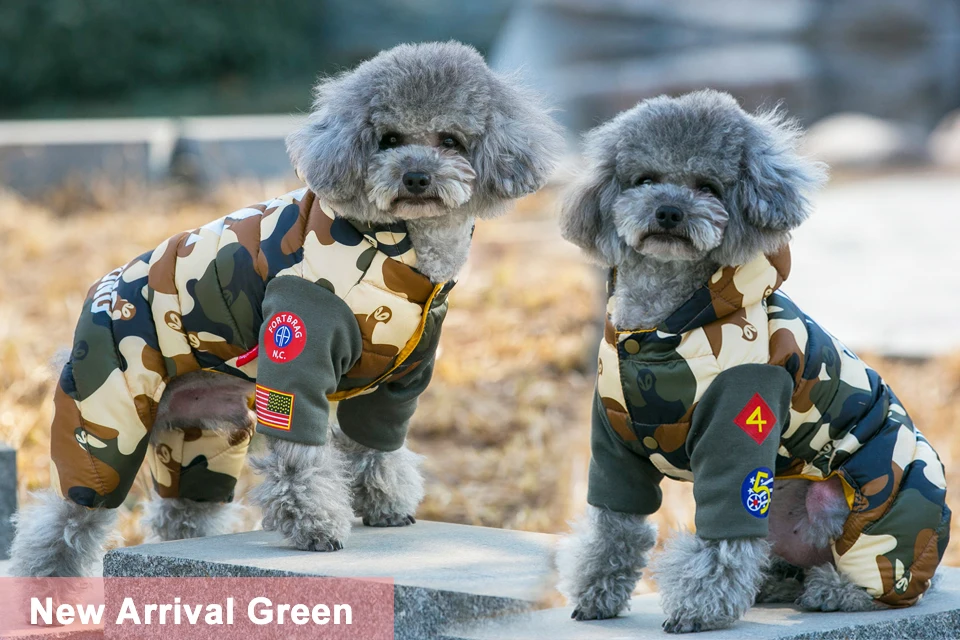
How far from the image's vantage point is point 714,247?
2.90 meters

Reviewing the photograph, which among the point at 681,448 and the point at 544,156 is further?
the point at 544,156

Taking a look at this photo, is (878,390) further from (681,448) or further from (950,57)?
(950,57)

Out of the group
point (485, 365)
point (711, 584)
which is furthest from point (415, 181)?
point (485, 365)

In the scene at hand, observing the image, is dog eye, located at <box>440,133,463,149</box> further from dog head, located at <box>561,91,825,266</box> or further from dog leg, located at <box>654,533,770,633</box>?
dog leg, located at <box>654,533,770,633</box>

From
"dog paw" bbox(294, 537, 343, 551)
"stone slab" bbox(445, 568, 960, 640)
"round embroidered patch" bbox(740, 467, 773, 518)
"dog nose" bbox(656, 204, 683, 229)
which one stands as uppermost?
"dog nose" bbox(656, 204, 683, 229)

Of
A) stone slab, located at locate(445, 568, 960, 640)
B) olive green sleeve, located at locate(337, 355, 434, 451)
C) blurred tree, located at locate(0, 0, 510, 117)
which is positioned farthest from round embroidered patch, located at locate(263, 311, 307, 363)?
blurred tree, located at locate(0, 0, 510, 117)

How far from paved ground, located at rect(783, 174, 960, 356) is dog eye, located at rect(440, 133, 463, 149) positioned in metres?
3.92

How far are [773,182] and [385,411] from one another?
1.33m

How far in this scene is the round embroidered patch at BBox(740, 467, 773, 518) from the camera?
111 inches

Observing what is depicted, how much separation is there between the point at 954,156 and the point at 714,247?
11276 millimetres

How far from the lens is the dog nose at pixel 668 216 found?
2.84 meters

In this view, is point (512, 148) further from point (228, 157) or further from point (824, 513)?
point (228, 157)

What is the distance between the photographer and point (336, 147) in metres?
3.16

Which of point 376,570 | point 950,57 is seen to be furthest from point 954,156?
point 376,570
